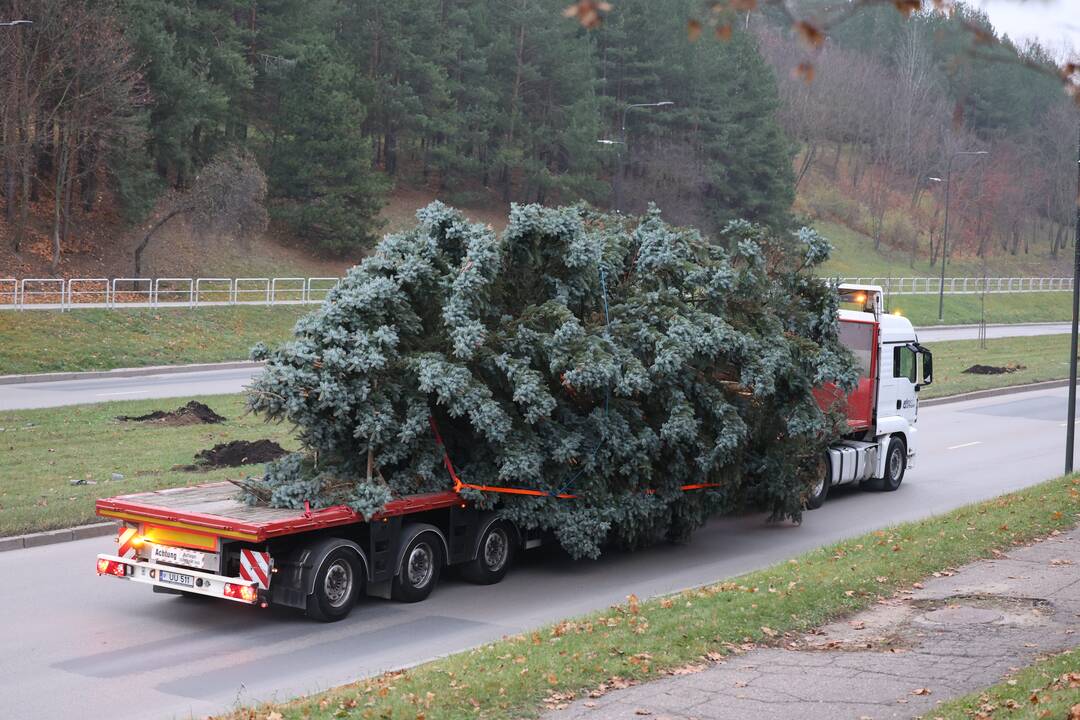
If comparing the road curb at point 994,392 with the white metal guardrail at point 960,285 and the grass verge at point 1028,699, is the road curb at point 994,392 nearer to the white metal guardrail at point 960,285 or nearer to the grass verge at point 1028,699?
the grass verge at point 1028,699

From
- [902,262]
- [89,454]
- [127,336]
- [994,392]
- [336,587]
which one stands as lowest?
[336,587]

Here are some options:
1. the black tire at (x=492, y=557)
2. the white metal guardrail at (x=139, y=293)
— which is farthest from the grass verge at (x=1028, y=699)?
the white metal guardrail at (x=139, y=293)

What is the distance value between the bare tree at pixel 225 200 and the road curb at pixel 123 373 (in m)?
12.8

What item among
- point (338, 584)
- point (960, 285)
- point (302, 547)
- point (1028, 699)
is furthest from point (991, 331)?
point (1028, 699)

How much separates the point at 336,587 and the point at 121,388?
1942 cm

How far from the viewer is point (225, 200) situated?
47562mm

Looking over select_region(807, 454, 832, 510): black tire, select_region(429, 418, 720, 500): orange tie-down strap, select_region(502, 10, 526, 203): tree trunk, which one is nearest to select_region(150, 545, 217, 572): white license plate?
select_region(429, 418, 720, 500): orange tie-down strap

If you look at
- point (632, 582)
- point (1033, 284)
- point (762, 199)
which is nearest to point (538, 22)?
point (762, 199)

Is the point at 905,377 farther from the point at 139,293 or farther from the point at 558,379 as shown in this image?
the point at 139,293

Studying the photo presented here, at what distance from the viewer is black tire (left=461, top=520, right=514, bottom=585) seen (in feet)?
41.5

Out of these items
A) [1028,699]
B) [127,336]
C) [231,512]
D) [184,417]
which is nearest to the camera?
[1028,699]

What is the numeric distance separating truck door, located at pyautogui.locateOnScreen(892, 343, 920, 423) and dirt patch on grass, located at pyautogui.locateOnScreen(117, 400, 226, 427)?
38.8ft

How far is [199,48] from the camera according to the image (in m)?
49.2

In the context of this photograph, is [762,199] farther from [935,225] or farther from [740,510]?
[740,510]
